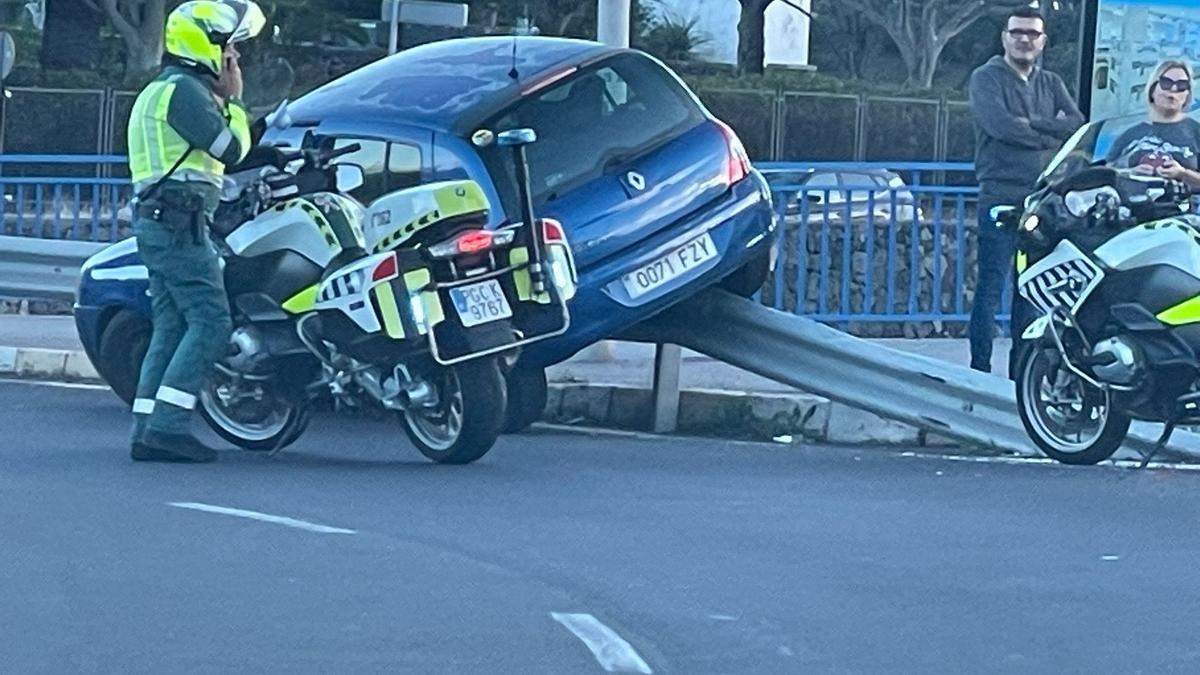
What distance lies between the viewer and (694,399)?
12.9 m

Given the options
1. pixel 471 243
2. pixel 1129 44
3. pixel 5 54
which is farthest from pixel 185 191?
pixel 5 54

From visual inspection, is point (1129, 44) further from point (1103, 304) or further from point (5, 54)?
point (5, 54)

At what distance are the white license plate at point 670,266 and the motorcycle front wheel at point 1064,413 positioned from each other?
61.7 inches

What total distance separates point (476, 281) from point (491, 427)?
614 millimetres

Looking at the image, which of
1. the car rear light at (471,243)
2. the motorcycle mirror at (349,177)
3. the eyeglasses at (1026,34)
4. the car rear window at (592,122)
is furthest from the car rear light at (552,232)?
the eyeglasses at (1026,34)

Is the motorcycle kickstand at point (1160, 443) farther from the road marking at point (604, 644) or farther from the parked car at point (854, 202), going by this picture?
the parked car at point (854, 202)

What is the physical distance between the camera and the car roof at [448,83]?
39.1 ft

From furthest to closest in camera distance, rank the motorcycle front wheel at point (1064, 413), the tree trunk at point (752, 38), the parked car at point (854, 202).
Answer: the tree trunk at point (752, 38) → the parked car at point (854, 202) → the motorcycle front wheel at point (1064, 413)

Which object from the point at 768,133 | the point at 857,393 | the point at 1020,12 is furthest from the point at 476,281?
the point at 768,133

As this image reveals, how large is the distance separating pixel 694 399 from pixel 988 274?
162 cm

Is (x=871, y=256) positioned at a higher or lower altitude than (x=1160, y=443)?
higher

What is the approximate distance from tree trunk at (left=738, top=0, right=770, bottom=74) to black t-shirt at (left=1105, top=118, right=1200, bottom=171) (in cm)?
2938

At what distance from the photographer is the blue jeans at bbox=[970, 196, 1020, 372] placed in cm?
1307

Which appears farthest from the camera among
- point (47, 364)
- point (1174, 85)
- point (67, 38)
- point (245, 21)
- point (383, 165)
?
point (67, 38)
